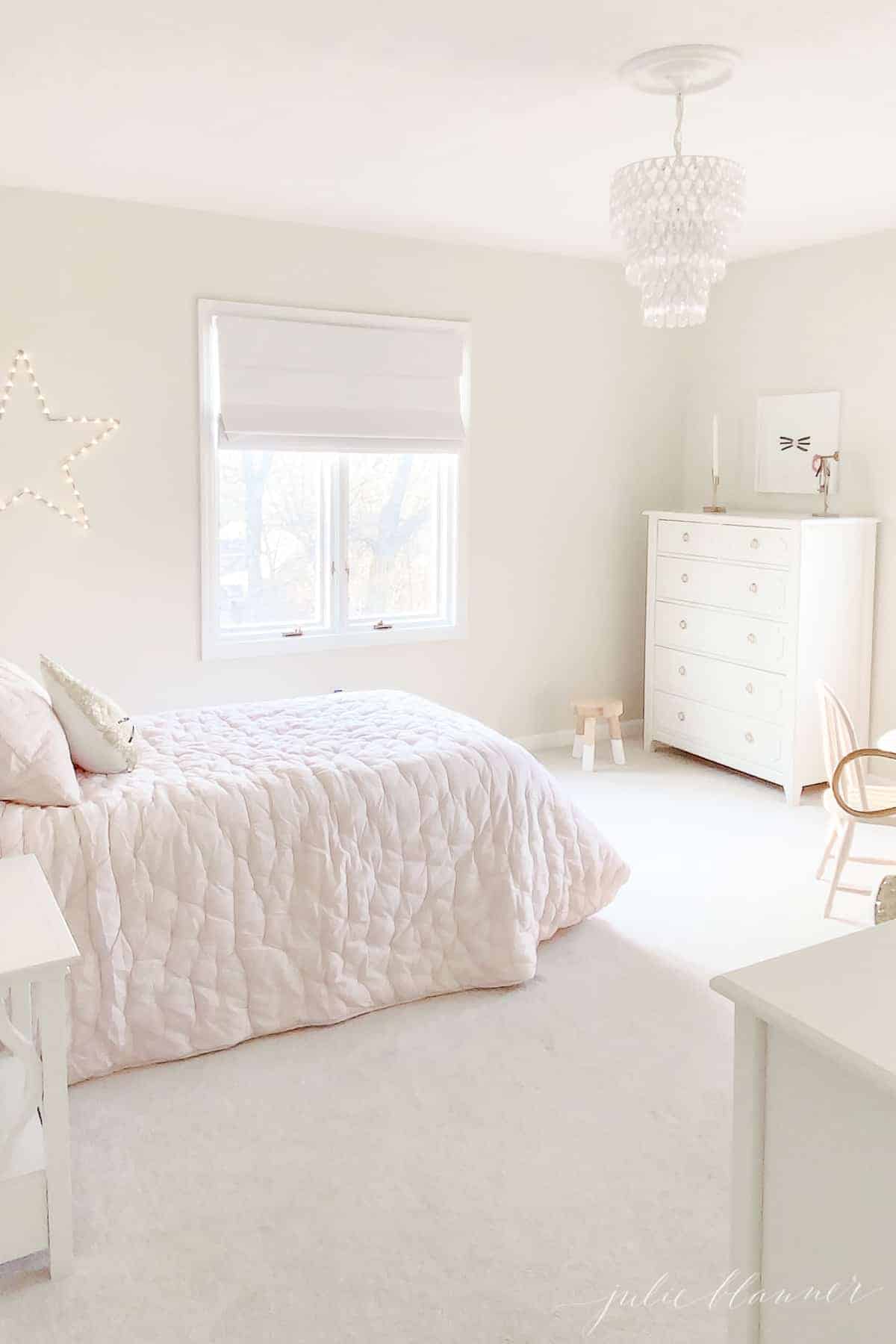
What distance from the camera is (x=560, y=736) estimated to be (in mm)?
5859

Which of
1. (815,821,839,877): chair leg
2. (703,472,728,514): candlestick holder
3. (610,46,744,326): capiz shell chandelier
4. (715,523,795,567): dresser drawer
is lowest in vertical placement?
(815,821,839,877): chair leg

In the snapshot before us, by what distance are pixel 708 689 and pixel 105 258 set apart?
3197 millimetres

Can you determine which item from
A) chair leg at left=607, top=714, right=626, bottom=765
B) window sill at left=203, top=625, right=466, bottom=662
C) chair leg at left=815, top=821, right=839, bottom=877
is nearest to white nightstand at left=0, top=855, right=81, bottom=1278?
chair leg at left=815, top=821, right=839, bottom=877

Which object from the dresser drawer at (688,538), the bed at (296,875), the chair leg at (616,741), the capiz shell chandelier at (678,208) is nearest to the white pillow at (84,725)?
the bed at (296,875)

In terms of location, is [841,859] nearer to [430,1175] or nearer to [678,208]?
[430,1175]

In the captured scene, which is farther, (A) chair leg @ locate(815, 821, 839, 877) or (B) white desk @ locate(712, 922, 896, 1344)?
(A) chair leg @ locate(815, 821, 839, 877)

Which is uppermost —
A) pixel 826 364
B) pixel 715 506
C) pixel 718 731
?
pixel 826 364

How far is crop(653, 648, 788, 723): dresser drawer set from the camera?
4.95m

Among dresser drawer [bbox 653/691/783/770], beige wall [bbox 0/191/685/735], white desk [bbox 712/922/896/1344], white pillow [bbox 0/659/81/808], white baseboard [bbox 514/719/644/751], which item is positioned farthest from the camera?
white baseboard [bbox 514/719/644/751]

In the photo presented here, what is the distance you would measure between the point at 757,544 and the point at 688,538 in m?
0.49

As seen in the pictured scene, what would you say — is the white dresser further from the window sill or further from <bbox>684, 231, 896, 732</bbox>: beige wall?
the window sill

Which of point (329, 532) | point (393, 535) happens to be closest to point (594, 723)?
point (393, 535)

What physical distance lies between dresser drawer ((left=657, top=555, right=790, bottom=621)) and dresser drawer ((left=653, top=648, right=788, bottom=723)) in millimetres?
268

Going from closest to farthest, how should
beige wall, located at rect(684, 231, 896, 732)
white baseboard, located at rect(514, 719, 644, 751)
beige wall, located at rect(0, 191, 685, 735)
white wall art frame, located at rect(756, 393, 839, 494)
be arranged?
beige wall, located at rect(0, 191, 685, 735), beige wall, located at rect(684, 231, 896, 732), white wall art frame, located at rect(756, 393, 839, 494), white baseboard, located at rect(514, 719, 644, 751)
